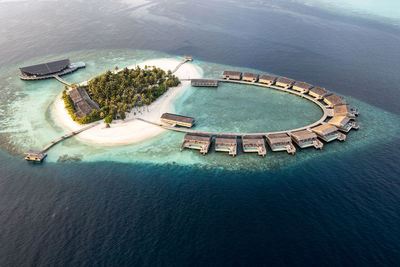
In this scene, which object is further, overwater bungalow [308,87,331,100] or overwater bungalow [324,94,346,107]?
overwater bungalow [308,87,331,100]

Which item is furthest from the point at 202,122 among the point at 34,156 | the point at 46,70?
the point at 46,70

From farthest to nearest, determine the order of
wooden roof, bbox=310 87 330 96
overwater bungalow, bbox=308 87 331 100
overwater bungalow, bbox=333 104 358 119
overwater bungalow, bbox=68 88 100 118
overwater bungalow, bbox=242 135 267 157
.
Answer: wooden roof, bbox=310 87 330 96
overwater bungalow, bbox=308 87 331 100
overwater bungalow, bbox=333 104 358 119
overwater bungalow, bbox=68 88 100 118
overwater bungalow, bbox=242 135 267 157

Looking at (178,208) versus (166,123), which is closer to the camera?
(178,208)

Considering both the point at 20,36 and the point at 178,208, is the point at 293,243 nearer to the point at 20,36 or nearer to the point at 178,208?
the point at 178,208

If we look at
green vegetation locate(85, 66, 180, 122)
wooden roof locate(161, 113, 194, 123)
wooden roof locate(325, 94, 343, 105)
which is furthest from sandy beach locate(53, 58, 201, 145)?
wooden roof locate(325, 94, 343, 105)

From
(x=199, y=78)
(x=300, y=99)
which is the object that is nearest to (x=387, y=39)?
(x=300, y=99)

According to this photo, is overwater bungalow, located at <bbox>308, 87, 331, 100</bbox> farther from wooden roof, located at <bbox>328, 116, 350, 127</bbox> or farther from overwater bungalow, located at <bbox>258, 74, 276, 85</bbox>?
overwater bungalow, located at <bbox>258, 74, 276, 85</bbox>

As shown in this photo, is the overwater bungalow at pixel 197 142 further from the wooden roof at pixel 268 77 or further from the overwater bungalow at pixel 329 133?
the wooden roof at pixel 268 77
